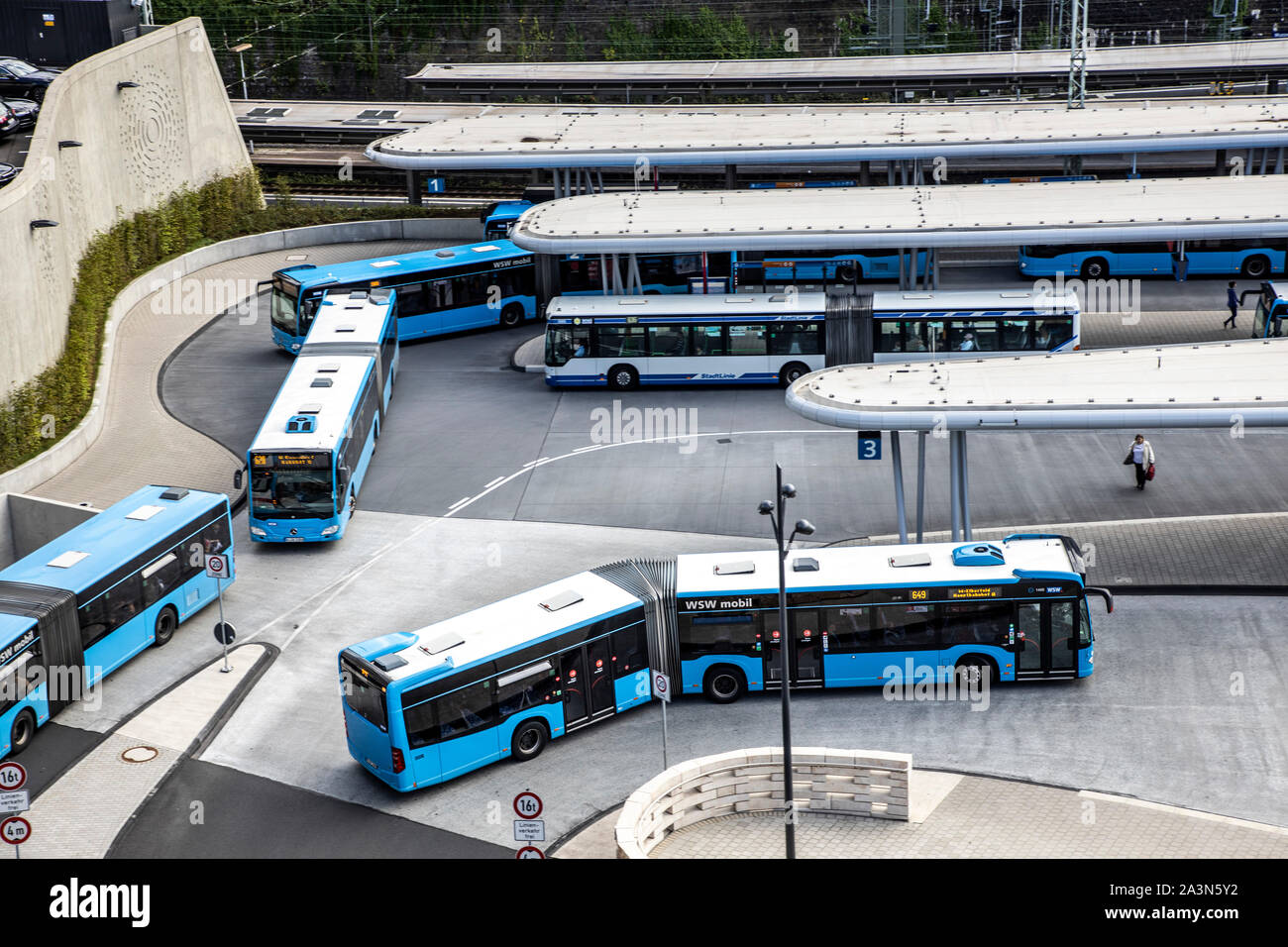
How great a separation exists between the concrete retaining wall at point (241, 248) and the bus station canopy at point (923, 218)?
11.5 metres

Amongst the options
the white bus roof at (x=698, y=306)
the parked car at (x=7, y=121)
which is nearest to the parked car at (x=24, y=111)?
the parked car at (x=7, y=121)

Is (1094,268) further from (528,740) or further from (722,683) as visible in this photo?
(528,740)

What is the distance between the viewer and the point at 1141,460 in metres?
33.1

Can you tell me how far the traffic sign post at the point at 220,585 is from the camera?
86.7 ft

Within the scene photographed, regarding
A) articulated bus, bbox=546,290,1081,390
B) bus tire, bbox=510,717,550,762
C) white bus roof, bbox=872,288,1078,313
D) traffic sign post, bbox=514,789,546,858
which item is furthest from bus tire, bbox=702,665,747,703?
white bus roof, bbox=872,288,1078,313

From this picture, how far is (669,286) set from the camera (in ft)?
152

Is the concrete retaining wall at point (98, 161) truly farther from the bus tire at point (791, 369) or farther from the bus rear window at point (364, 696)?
the bus tire at point (791, 369)

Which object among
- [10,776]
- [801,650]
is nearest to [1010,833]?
[801,650]

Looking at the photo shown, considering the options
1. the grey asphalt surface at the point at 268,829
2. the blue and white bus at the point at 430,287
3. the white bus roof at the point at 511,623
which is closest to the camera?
the grey asphalt surface at the point at 268,829

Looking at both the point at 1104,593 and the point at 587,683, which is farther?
the point at 1104,593

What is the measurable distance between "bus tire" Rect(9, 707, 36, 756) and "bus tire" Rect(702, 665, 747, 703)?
1110 cm

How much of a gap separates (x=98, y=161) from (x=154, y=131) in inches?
207
